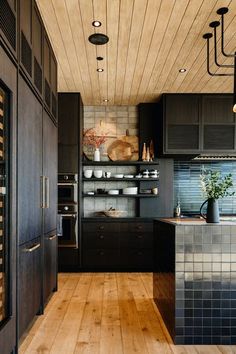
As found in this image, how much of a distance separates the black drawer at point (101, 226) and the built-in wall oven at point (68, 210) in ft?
0.61

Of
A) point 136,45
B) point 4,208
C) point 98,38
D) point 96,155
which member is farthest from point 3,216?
point 96,155

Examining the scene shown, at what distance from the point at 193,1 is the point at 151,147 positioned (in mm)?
3132

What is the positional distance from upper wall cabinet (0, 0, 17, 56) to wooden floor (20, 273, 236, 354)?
227 centimetres

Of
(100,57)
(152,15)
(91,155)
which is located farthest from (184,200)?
(152,15)

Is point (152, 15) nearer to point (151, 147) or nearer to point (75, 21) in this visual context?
point (75, 21)

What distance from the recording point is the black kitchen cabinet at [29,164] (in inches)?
101

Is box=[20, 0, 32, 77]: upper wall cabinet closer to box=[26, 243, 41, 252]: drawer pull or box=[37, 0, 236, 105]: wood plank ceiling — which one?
box=[37, 0, 236, 105]: wood plank ceiling

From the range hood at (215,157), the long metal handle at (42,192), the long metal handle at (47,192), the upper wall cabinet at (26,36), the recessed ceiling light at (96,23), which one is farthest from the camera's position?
the range hood at (215,157)

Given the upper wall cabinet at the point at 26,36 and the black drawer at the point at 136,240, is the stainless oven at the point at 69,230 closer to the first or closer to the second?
the black drawer at the point at 136,240

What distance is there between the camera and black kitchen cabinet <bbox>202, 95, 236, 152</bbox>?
5.35 m

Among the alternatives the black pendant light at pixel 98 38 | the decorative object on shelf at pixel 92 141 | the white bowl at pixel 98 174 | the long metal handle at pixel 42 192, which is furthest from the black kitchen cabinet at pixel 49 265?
the decorative object on shelf at pixel 92 141

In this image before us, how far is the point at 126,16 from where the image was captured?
3.07 metres

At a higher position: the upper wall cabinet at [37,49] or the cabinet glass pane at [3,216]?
the upper wall cabinet at [37,49]

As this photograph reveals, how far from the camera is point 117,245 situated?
5438mm
